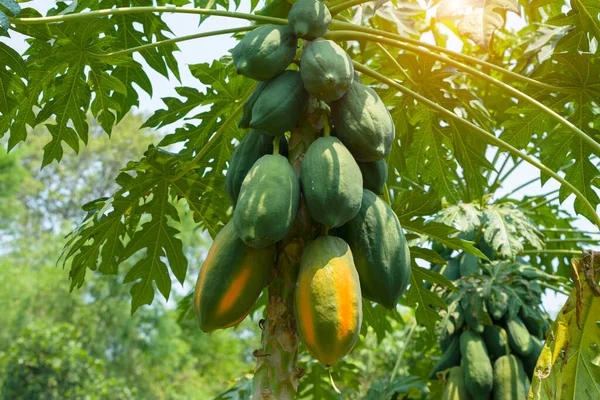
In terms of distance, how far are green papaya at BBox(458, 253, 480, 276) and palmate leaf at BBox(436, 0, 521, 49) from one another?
1842 millimetres

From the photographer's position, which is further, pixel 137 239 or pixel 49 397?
pixel 49 397

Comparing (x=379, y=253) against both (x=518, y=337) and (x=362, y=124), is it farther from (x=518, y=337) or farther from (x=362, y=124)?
(x=518, y=337)

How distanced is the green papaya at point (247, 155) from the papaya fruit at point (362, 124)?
0.61 ft

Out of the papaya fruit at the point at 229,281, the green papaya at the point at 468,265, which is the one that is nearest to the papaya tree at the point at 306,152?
the papaya fruit at the point at 229,281

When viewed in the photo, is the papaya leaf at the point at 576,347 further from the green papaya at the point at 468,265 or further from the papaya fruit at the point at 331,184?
the green papaya at the point at 468,265

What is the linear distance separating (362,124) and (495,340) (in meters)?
1.94

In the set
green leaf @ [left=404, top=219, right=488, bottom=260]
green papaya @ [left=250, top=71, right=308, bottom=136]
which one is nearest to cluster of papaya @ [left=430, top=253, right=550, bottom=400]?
green leaf @ [left=404, top=219, right=488, bottom=260]

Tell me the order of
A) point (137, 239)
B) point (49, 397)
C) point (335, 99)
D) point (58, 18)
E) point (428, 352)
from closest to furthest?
point (335, 99) < point (58, 18) < point (137, 239) < point (428, 352) < point (49, 397)

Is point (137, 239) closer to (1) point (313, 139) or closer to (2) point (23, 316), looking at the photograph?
(1) point (313, 139)

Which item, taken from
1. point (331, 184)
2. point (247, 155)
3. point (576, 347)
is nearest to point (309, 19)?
point (247, 155)

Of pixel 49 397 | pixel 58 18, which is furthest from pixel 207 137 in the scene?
pixel 49 397

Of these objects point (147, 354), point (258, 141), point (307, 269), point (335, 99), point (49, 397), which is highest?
point (335, 99)

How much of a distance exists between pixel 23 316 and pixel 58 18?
16405mm

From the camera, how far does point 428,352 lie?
426 centimetres
